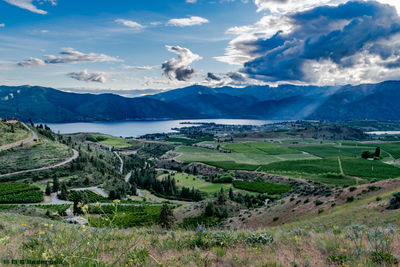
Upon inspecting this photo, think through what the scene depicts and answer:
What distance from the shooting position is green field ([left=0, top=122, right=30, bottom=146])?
9594 centimetres

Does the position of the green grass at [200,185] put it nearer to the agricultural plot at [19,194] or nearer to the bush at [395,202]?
the agricultural plot at [19,194]

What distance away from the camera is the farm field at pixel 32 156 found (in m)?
80.6

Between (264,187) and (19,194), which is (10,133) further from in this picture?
(264,187)

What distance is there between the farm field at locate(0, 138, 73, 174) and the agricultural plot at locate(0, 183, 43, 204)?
22.7 metres

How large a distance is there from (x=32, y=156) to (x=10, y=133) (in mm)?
24707

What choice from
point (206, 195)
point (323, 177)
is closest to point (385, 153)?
point (323, 177)

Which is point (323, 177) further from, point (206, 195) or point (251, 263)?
point (251, 263)

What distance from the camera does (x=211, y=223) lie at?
115 feet

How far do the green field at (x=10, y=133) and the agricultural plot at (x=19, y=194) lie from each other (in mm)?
44003

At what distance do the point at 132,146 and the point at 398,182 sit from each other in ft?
589

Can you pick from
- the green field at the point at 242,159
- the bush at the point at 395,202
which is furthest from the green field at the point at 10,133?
the bush at the point at 395,202

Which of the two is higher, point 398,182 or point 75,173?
point 398,182

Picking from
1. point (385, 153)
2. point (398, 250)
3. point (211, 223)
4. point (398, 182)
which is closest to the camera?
point (398, 250)

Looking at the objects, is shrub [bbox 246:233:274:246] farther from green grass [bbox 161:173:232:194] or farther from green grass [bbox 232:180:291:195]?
green grass [bbox 161:173:232:194]
